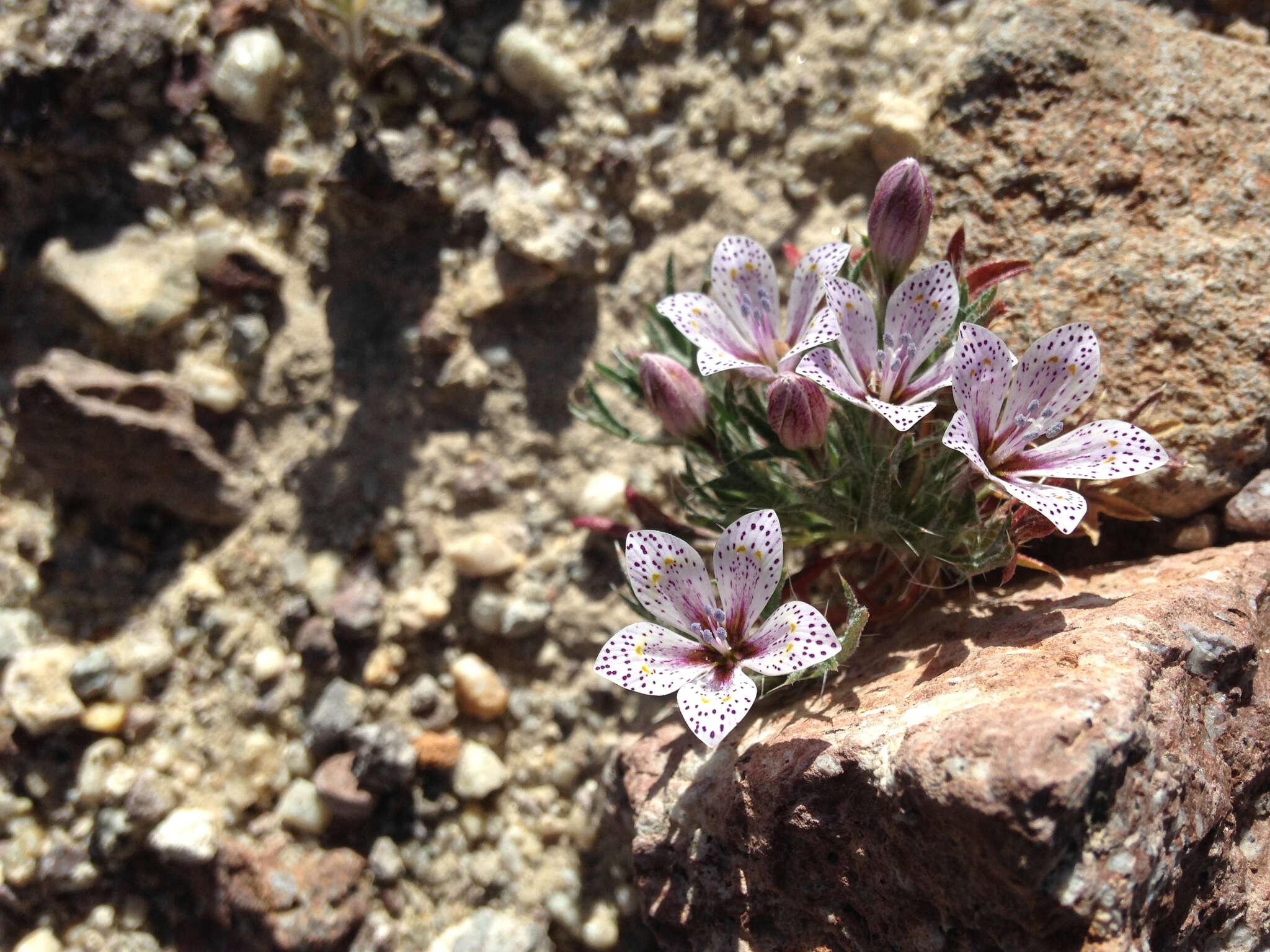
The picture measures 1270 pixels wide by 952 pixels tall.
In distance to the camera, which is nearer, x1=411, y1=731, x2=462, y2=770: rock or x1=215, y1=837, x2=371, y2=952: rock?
x1=215, y1=837, x2=371, y2=952: rock

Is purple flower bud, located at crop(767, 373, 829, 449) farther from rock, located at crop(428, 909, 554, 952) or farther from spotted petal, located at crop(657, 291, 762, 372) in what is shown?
rock, located at crop(428, 909, 554, 952)

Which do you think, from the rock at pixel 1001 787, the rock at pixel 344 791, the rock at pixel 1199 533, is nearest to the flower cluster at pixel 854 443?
the rock at pixel 1001 787

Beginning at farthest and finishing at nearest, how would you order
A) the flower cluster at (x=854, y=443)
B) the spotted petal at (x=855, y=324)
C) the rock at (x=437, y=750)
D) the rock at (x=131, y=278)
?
the rock at (x=131, y=278) < the rock at (x=437, y=750) < the spotted petal at (x=855, y=324) < the flower cluster at (x=854, y=443)

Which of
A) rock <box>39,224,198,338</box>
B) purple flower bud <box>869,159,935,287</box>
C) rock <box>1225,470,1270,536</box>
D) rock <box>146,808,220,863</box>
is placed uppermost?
purple flower bud <box>869,159,935,287</box>

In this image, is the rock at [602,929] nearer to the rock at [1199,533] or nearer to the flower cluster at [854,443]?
the flower cluster at [854,443]

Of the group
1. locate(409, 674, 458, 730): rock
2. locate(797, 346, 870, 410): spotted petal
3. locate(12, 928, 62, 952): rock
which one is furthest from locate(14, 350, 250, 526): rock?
locate(797, 346, 870, 410): spotted petal

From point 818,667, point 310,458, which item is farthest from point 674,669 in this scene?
point 310,458

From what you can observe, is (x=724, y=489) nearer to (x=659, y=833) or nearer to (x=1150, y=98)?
(x=659, y=833)
